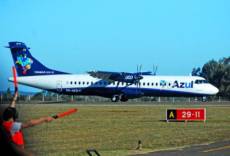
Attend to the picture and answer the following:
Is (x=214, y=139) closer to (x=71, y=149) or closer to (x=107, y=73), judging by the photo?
(x=71, y=149)

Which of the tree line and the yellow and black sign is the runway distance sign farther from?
the tree line

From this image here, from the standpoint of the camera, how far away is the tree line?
11306cm

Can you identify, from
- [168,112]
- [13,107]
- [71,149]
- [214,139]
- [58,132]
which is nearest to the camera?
[13,107]

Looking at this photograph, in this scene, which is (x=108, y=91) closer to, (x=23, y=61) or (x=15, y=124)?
(x=23, y=61)

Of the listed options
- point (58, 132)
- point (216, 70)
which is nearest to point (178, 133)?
point (58, 132)

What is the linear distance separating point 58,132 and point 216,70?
337 feet

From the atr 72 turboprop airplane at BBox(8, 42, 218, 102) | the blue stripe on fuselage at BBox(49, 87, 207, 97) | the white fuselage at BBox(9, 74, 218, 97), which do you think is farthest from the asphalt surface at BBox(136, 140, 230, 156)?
the blue stripe on fuselage at BBox(49, 87, 207, 97)

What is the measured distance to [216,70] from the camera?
120m

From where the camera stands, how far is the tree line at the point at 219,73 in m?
113

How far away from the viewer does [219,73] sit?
119 meters

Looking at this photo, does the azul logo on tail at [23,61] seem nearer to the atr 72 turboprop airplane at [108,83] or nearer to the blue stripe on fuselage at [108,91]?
the atr 72 turboprop airplane at [108,83]

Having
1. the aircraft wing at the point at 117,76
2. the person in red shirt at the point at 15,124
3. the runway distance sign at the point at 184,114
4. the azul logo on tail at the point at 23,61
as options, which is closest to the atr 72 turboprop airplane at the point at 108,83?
the aircraft wing at the point at 117,76

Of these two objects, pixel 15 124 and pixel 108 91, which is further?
pixel 108 91

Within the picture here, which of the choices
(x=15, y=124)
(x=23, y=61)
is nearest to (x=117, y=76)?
(x=23, y=61)
